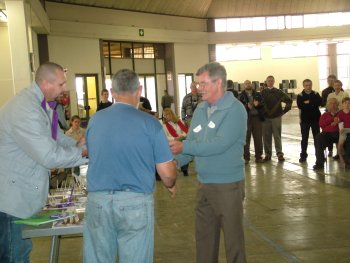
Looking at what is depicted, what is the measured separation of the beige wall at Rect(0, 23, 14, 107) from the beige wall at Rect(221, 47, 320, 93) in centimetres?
2275

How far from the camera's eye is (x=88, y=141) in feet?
9.62

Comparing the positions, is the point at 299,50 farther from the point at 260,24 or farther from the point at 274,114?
the point at 274,114

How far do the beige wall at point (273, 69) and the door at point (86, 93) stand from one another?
53.6 feet

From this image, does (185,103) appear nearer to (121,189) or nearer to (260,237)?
(260,237)

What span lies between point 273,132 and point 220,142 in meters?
7.87

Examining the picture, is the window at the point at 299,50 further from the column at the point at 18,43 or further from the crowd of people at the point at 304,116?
the column at the point at 18,43

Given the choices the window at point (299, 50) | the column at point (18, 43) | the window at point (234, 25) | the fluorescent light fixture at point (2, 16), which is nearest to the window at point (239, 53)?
the window at point (299, 50)

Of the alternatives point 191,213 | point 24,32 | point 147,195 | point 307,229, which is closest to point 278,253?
point 307,229

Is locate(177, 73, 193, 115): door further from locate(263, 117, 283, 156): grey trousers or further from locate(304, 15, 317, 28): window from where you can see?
locate(263, 117, 283, 156): grey trousers

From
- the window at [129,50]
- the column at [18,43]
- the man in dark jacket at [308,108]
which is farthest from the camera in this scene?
the window at [129,50]

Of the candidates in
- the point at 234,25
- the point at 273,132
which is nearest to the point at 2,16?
the point at 273,132

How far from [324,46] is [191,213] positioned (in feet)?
112

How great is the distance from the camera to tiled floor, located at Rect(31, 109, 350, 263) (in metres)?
5.00

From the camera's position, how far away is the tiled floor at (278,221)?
500 centimetres
